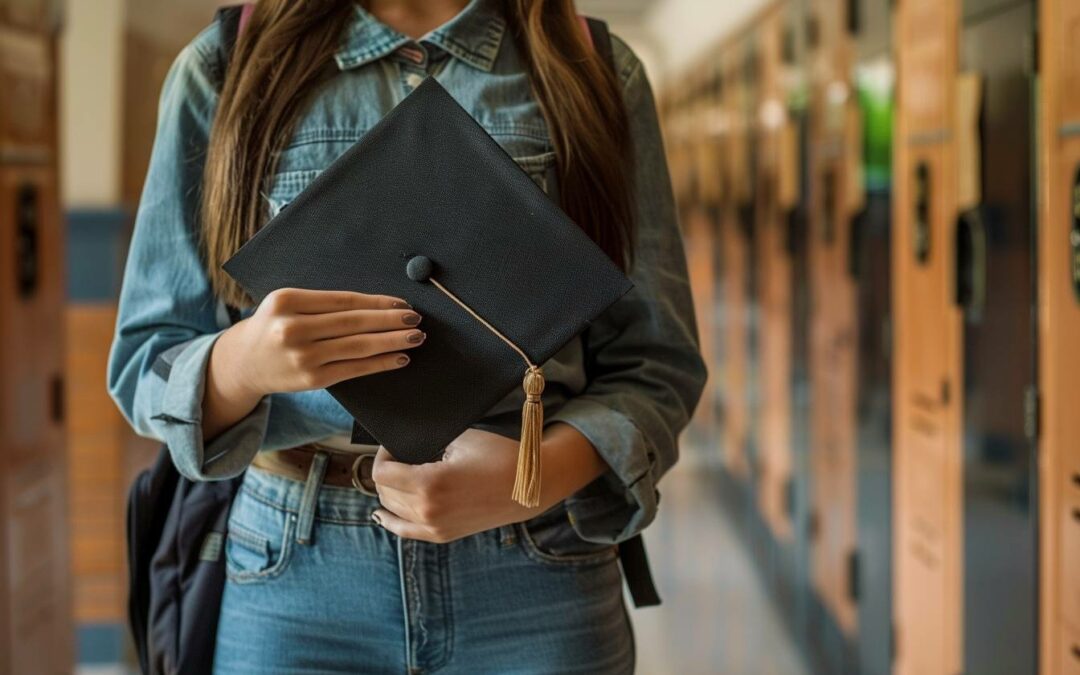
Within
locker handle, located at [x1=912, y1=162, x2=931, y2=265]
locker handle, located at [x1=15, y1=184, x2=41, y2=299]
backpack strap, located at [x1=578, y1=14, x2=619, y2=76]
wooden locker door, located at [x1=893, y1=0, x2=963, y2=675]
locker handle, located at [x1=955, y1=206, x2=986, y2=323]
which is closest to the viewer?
backpack strap, located at [x1=578, y1=14, x2=619, y2=76]

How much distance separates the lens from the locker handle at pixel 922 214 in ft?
10.2

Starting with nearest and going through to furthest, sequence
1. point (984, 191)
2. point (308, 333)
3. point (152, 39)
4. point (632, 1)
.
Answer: point (308, 333) → point (984, 191) → point (152, 39) → point (632, 1)

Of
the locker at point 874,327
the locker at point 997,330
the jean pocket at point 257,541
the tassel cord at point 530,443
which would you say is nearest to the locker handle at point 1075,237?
the locker at point 997,330

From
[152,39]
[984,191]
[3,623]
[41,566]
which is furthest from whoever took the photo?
[152,39]

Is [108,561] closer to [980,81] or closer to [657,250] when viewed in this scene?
[980,81]

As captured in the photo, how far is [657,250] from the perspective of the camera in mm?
1308

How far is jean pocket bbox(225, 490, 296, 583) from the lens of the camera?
3.92ft

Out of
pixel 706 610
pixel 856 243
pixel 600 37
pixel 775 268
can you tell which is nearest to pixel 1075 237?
pixel 600 37

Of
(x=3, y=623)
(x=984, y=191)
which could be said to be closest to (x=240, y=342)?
(x=984, y=191)

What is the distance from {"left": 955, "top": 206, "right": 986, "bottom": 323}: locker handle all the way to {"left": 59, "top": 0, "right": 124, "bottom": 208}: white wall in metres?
3.49

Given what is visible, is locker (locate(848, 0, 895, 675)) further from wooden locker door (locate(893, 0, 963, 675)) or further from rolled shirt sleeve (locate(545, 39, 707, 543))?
rolled shirt sleeve (locate(545, 39, 707, 543))

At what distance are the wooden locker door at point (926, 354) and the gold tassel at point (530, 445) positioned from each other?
2.00 meters

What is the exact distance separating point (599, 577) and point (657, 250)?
329 mm

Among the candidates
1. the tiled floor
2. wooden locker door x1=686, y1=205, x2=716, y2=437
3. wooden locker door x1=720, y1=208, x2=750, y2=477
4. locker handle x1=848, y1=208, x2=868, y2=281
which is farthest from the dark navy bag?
wooden locker door x1=686, y1=205, x2=716, y2=437
